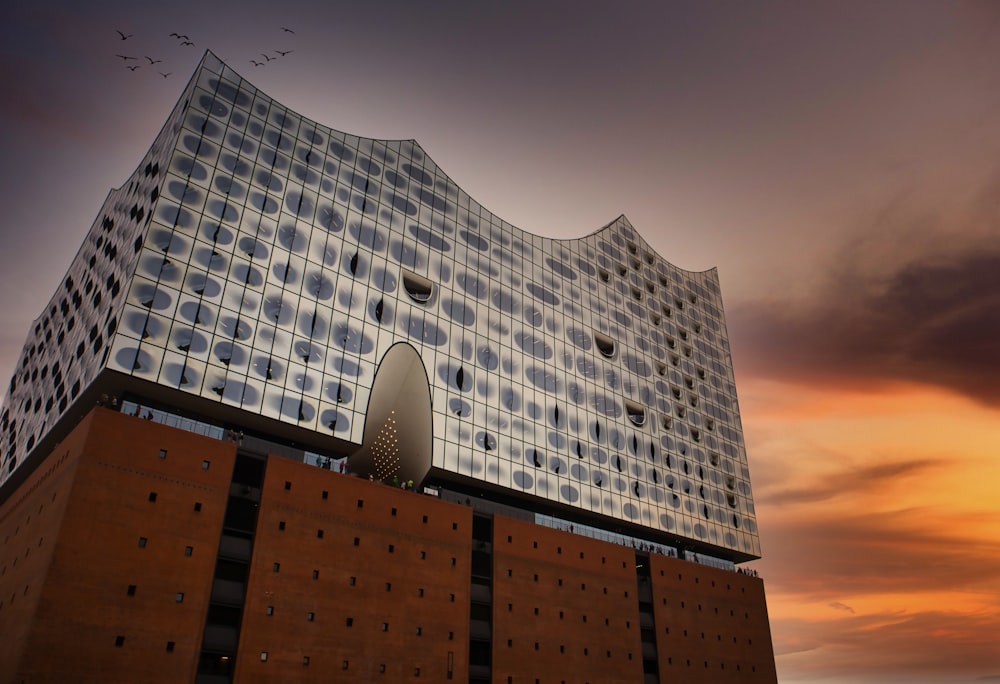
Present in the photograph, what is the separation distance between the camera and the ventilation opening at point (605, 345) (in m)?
53.1

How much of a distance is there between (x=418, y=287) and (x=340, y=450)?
11.2m

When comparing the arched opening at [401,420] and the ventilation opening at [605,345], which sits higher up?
the ventilation opening at [605,345]

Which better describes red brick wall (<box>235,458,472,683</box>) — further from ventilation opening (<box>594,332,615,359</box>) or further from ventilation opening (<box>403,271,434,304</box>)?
ventilation opening (<box>594,332,615,359</box>)

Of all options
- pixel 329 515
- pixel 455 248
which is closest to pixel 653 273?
pixel 455 248

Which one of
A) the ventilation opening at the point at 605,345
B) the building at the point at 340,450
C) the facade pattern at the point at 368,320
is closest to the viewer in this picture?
the building at the point at 340,450

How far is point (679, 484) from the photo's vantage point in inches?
2093

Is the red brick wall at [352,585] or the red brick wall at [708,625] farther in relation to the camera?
the red brick wall at [708,625]

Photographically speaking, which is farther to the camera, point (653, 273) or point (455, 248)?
point (653, 273)

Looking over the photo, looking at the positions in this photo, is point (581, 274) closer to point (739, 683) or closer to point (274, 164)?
point (274, 164)

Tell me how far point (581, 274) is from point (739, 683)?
29.1 metres

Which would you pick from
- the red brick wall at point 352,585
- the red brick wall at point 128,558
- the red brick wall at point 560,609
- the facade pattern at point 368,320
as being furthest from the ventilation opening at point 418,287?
the red brick wall at point 128,558

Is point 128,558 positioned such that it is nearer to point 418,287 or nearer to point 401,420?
point 401,420

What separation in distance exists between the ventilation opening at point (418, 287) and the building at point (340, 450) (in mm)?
193

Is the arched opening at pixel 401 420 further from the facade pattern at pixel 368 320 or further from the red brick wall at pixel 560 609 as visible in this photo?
the red brick wall at pixel 560 609
